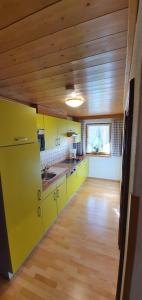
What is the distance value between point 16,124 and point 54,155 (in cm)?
208

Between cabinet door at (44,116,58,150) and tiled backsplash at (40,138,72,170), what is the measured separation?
0.40m

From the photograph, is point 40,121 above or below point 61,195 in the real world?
above

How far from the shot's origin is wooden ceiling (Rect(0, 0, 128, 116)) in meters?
0.65

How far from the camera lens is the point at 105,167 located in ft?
15.9

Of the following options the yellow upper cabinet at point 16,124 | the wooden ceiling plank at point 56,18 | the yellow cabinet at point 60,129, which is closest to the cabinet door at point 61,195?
the yellow cabinet at point 60,129

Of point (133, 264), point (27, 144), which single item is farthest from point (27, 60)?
point (133, 264)

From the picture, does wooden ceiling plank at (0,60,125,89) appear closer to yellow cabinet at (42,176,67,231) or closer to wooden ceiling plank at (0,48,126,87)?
wooden ceiling plank at (0,48,126,87)

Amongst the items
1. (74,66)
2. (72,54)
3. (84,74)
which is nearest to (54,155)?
(84,74)

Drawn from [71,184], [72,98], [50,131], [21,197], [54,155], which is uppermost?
[72,98]

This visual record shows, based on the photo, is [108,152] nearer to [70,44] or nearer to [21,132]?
[21,132]

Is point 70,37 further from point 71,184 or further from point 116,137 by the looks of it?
point 116,137

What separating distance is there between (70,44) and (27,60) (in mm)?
371

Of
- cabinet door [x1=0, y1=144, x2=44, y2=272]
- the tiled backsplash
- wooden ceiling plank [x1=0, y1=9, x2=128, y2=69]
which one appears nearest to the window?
the tiled backsplash

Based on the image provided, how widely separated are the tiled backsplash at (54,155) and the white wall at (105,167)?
103 centimetres
